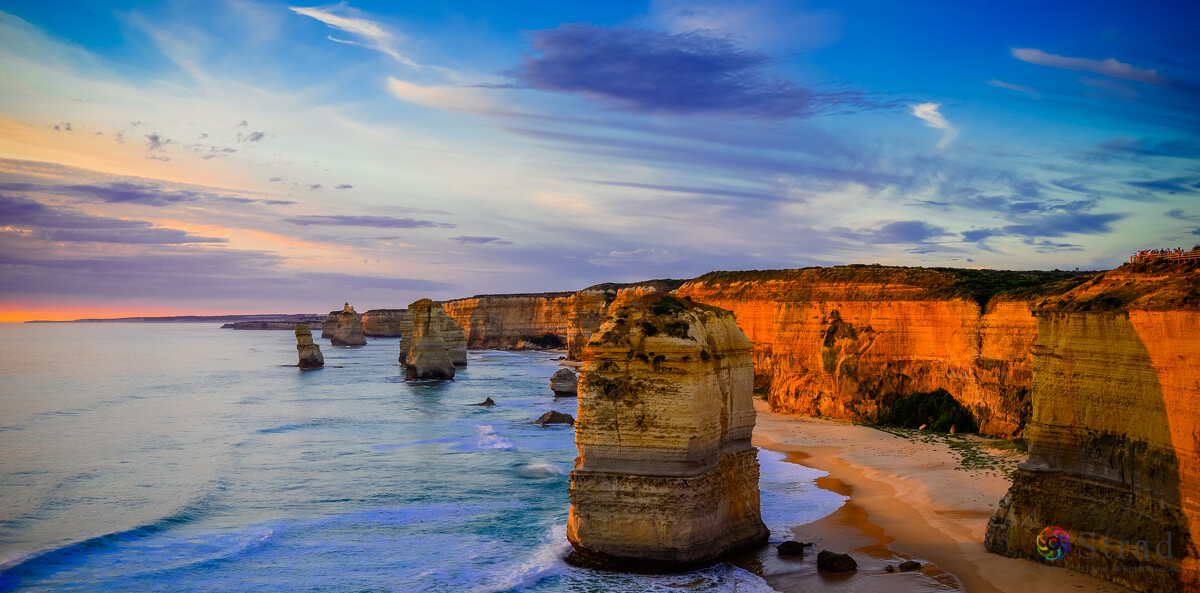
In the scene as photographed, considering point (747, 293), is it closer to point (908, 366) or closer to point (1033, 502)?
point (908, 366)

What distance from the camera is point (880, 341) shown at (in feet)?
106

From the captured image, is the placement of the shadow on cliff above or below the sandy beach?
above

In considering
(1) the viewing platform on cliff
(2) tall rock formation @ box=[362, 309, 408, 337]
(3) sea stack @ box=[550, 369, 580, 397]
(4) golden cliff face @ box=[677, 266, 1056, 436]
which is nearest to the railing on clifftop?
(1) the viewing platform on cliff

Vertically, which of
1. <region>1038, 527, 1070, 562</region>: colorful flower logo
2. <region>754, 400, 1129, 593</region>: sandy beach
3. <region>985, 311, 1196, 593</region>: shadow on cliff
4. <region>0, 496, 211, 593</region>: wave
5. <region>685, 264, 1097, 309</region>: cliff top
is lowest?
<region>0, 496, 211, 593</region>: wave

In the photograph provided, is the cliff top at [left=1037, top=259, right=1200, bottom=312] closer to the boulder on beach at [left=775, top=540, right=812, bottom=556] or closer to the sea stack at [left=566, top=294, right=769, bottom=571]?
the boulder on beach at [left=775, top=540, right=812, bottom=556]

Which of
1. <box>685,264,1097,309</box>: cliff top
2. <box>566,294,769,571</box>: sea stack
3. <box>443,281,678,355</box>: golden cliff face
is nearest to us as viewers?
<box>566,294,769,571</box>: sea stack

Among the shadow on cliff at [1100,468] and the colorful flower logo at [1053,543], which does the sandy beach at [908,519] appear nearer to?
the colorful flower logo at [1053,543]

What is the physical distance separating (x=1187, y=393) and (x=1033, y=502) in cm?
336

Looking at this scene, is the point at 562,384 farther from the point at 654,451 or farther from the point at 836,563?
the point at 836,563

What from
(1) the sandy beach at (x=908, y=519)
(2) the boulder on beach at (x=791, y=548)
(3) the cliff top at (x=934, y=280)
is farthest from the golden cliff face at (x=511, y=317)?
(2) the boulder on beach at (x=791, y=548)

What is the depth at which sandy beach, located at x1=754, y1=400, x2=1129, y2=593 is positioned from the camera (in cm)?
1275

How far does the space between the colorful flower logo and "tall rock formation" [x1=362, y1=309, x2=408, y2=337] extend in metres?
168

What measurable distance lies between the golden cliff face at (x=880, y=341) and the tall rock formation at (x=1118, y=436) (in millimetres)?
11517

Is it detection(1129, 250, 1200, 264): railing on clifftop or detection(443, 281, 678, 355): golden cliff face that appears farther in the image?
detection(443, 281, 678, 355): golden cliff face
